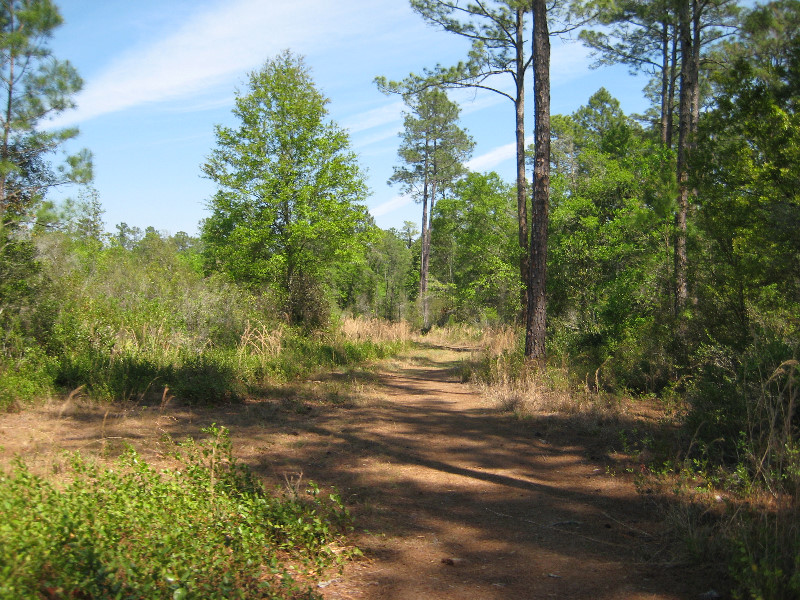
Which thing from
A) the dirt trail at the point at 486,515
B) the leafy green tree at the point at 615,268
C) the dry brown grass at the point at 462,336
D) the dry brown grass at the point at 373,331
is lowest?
the dirt trail at the point at 486,515

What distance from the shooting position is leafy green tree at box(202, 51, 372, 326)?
16.8 metres

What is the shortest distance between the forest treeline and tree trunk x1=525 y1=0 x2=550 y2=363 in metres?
0.07

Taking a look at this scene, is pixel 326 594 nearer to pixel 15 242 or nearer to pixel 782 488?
pixel 782 488

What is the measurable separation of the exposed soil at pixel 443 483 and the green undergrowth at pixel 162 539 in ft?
1.06

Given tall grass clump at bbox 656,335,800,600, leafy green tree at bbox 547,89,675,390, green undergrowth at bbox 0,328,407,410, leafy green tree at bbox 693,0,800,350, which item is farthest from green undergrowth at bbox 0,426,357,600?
leafy green tree at bbox 547,89,675,390

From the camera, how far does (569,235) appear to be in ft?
52.4

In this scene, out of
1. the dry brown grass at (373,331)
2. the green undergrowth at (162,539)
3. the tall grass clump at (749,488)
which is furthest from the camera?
the dry brown grass at (373,331)

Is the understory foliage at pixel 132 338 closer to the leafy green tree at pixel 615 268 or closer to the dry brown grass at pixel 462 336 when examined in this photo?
the leafy green tree at pixel 615 268

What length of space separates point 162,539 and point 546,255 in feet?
33.3

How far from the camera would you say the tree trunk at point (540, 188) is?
1087 cm

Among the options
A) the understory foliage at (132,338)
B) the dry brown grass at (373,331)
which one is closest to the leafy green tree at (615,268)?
the dry brown grass at (373,331)

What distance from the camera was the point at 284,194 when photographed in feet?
54.4

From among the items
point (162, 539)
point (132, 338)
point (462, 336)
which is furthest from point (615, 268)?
point (162, 539)

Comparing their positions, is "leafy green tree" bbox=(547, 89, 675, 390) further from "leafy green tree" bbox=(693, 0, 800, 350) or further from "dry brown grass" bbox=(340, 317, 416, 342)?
"dry brown grass" bbox=(340, 317, 416, 342)
